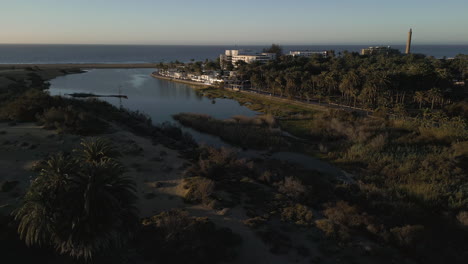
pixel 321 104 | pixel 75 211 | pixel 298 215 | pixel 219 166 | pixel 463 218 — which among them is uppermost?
pixel 75 211

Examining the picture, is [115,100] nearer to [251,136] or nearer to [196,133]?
[196,133]

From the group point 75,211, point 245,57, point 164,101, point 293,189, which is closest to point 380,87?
point 293,189

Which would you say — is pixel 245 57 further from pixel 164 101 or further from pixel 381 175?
pixel 381 175

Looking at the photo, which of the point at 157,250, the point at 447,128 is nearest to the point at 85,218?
the point at 157,250

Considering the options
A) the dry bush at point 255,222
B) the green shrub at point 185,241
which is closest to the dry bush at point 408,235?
the dry bush at point 255,222

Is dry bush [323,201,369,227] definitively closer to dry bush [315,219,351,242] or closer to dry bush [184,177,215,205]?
dry bush [315,219,351,242]

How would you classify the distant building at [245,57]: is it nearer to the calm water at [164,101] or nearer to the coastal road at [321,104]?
the calm water at [164,101]
